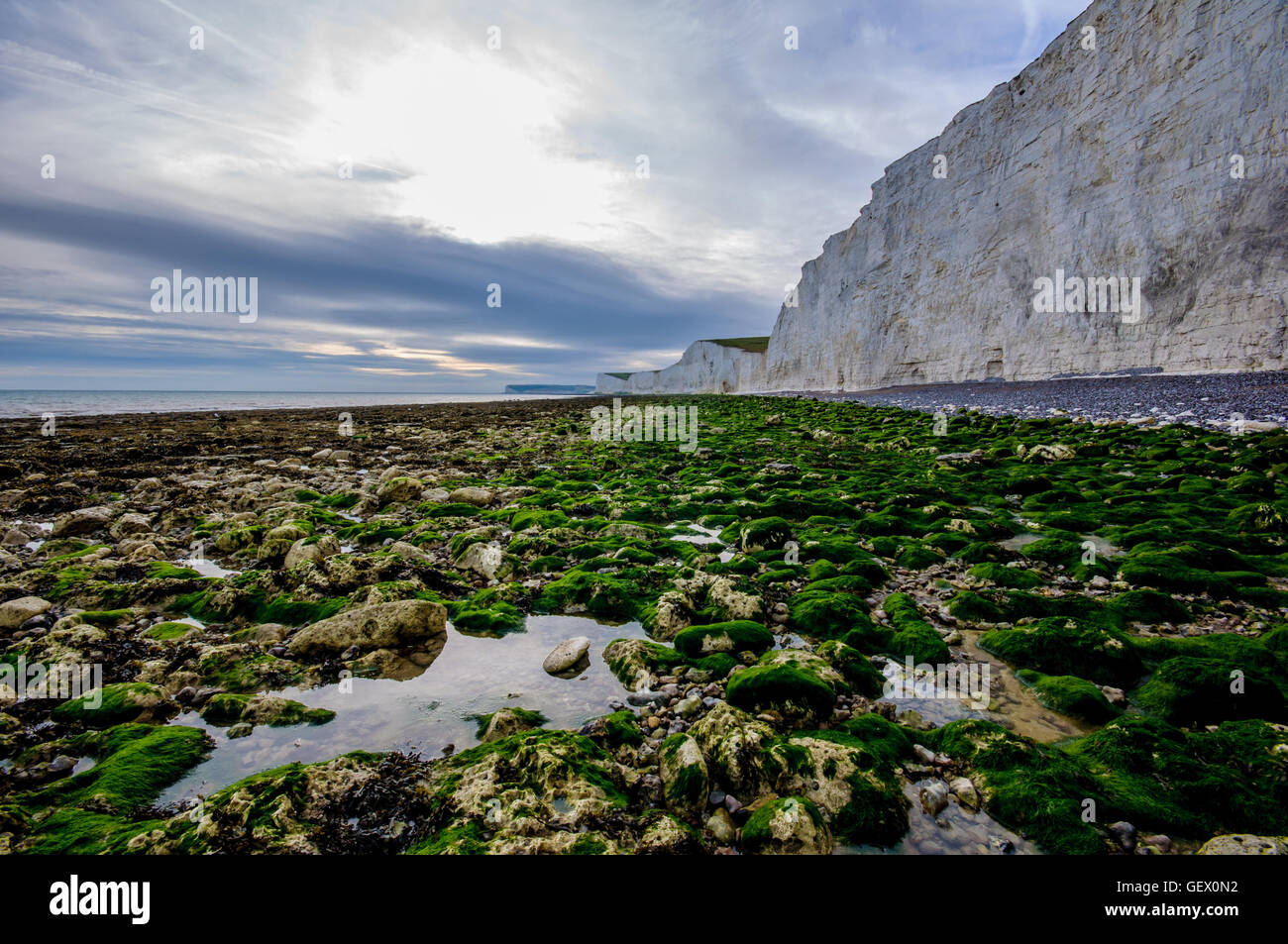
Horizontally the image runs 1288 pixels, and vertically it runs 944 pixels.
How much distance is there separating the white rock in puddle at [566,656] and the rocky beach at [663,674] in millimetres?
27

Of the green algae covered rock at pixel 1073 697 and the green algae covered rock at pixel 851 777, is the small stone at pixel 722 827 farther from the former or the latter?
the green algae covered rock at pixel 1073 697

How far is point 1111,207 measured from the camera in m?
31.1

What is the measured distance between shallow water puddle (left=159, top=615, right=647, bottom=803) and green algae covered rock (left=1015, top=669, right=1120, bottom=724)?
3.47m

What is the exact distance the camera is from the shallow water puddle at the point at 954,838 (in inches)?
112

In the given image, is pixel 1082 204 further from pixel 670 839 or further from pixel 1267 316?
pixel 670 839

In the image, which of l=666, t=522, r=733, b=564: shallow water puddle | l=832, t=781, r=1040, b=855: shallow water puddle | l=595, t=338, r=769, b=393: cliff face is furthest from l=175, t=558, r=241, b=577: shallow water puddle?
l=595, t=338, r=769, b=393: cliff face

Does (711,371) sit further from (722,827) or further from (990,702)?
(722,827)

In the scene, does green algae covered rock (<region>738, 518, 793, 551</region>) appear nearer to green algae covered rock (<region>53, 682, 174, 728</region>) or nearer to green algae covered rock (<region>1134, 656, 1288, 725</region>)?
green algae covered rock (<region>1134, 656, 1288, 725</region>)

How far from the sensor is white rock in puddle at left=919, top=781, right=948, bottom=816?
307 centimetres

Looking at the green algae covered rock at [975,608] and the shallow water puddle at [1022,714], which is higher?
the green algae covered rock at [975,608]

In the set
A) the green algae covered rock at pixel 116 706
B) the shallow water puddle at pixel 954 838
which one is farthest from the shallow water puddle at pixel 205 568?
the shallow water puddle at pixel 954 838

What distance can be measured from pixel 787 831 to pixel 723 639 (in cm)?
232
